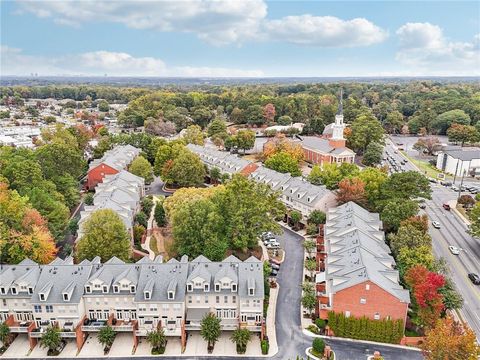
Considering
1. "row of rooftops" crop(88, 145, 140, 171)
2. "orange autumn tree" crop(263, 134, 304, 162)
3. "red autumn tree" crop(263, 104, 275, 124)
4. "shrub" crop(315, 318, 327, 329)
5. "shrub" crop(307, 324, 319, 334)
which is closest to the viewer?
"shrub" crop(307, 324, 319, 334)

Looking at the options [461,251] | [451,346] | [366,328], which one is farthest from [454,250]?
[451,346]

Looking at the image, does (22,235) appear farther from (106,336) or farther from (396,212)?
(396,212)

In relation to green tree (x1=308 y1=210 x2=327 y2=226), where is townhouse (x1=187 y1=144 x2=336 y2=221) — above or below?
above

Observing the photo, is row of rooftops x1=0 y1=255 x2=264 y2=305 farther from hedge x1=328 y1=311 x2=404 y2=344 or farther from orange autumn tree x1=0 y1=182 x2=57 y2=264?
hedge x1=328 y1=311 x2=404 y2=344

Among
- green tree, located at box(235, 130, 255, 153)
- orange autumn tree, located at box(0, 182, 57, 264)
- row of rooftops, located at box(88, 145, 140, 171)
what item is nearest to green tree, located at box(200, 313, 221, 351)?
orange autumn tree, located at box(0, 182, 57, 264)

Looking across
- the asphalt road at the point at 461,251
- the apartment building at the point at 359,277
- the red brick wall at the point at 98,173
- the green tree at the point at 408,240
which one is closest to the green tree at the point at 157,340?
the apartment building at the point at 359,277

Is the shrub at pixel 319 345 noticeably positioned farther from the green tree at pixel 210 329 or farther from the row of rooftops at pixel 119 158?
the row of rooftops at pixel 119 158

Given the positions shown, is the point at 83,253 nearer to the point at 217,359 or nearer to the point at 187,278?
the point at 187,278
